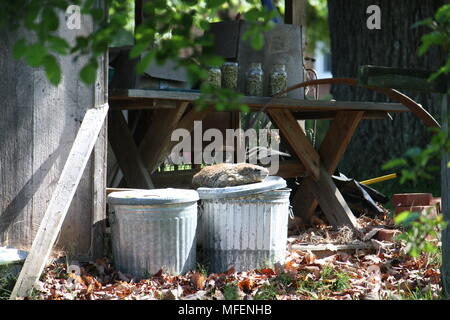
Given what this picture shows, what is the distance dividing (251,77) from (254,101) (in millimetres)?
381

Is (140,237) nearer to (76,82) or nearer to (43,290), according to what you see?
(43,290)

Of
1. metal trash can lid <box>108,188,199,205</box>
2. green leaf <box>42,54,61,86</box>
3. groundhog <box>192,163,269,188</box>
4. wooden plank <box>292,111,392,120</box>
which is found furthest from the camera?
wooden plank <box>292,111,392,120</box>

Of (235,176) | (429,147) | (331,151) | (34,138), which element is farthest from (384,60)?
(429,147)

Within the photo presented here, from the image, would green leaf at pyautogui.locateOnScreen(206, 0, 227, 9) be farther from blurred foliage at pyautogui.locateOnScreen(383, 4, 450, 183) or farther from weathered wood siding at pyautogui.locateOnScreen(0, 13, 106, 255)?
weathered wood siding at pyautogui.locateOnScreen(0, 13, 106, 255)

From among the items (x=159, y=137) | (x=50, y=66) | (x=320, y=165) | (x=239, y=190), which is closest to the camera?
(x=50, y=66)

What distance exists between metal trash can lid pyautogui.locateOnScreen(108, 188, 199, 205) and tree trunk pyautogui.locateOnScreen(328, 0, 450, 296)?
13.1ft

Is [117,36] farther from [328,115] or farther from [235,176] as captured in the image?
[328,115]

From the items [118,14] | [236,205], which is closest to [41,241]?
[236,205]

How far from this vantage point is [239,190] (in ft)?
13.3

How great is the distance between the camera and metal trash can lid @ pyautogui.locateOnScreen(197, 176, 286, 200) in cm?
406

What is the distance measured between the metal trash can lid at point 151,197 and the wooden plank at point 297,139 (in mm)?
1421

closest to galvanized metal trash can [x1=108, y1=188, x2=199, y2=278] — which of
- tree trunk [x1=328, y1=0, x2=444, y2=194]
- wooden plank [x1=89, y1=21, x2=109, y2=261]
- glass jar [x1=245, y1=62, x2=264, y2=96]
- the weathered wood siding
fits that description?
wooden plank [x1=89, y1=21, x2=109, y2=261]

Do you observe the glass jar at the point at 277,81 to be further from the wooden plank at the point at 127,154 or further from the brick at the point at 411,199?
the brick at the point at 411,199
